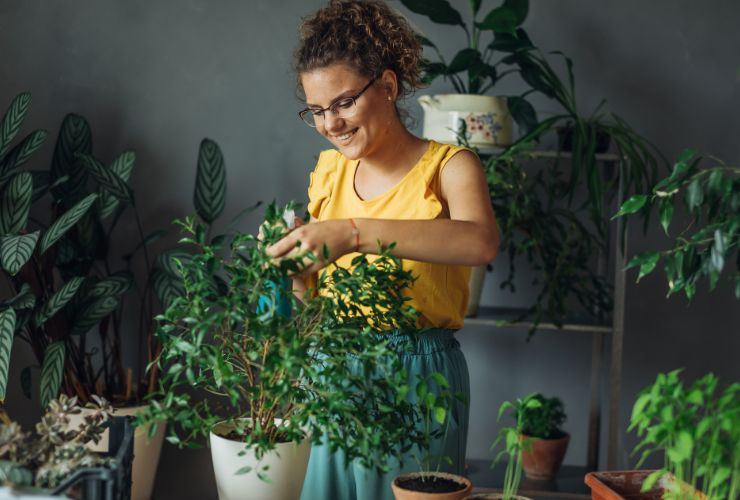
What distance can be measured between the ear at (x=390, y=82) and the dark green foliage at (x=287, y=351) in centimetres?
46

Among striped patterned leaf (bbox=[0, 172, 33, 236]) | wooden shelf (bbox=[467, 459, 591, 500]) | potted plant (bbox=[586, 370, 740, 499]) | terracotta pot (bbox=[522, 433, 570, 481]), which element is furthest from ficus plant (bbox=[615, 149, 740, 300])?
striped patterned leaf (bbox=[0, 172, 33, 236])

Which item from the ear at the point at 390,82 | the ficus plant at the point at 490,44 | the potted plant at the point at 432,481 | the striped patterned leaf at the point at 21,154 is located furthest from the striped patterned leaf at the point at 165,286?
the potted plant at the point at 432,481

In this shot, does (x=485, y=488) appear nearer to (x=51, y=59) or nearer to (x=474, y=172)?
(x=474, y=172)

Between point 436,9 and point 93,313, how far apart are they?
166cm

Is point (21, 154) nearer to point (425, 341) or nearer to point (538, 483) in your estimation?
point (425, 341)

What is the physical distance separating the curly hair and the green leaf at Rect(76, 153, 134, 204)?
1.52 m

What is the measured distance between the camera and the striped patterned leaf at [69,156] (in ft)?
10.2

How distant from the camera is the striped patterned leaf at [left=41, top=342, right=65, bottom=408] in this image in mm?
2746

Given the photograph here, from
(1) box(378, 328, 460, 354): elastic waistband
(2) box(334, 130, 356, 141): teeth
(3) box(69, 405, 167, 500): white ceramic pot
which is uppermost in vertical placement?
(2) box(334, 130, 356, 141): teeth

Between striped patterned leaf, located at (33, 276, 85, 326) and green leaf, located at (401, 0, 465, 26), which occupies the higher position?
green leaf, located at (401, 0, 465, 26)

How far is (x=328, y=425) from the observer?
3.72 ft

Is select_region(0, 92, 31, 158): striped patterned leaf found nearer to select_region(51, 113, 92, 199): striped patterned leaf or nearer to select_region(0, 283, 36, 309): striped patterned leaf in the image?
select_region(51, 113, 92, 199): striped patterned leaf

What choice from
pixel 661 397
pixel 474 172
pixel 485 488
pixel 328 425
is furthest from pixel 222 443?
pixel 485 488

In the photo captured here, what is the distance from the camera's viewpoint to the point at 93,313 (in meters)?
2.89
